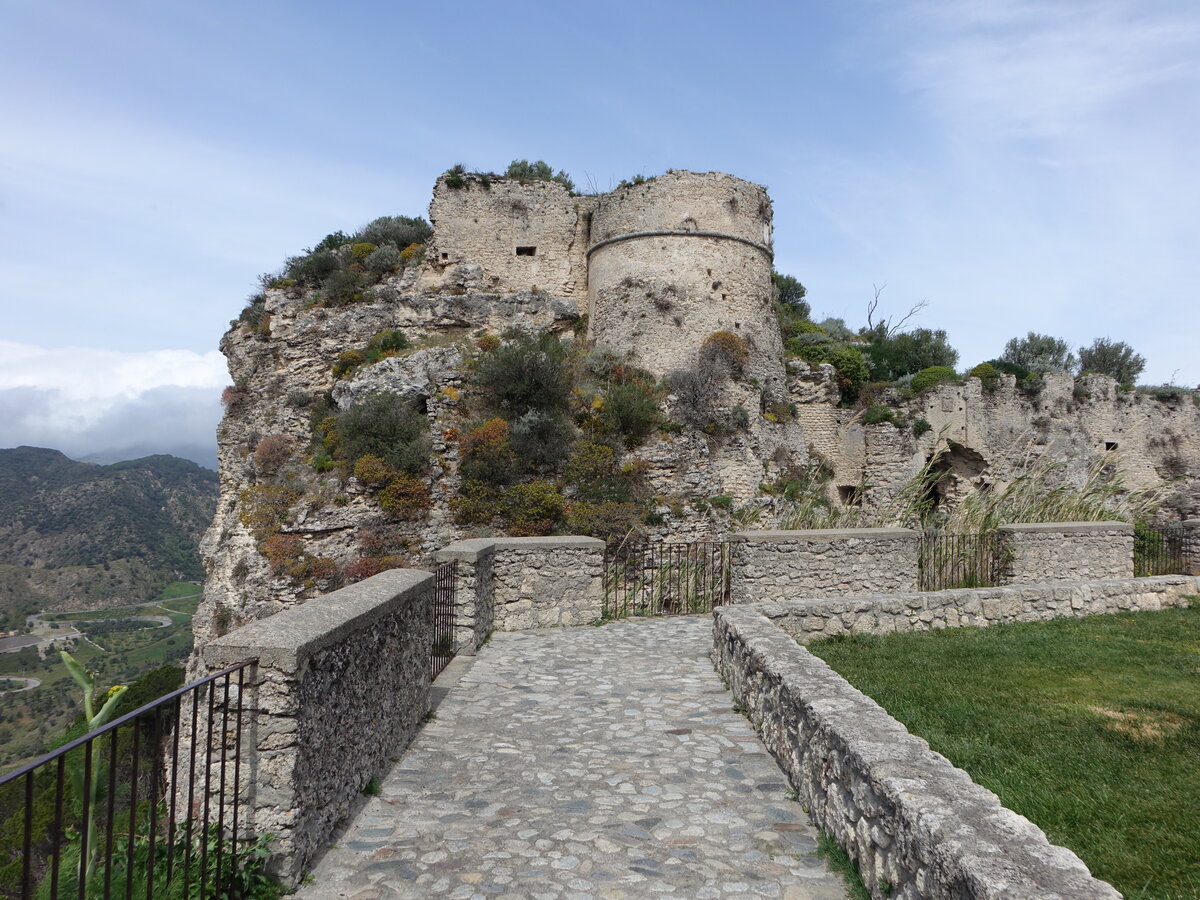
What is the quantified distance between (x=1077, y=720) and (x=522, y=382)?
1663cm

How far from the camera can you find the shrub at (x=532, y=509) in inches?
734

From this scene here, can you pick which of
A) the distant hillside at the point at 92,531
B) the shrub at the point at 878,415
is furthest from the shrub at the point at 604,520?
the distant hillside at the point at 92,531

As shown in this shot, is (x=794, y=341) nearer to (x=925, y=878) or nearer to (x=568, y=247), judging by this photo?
(x=568, y=247)

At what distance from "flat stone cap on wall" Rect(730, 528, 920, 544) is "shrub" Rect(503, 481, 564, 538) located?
8.87m

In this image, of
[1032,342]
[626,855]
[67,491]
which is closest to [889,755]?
[626,855]

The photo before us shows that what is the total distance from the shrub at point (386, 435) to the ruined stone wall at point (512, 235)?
6.77 meters

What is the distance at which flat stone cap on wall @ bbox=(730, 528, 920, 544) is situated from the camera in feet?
33.0

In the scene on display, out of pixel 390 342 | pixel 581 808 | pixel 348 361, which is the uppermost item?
pixel 390 342

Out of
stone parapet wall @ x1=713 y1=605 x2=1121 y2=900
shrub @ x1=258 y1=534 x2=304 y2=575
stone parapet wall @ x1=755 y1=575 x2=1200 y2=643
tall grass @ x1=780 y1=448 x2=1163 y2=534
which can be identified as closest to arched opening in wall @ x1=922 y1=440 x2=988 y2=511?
tall grass @ x1=780 y1=448 x2=1163 y2=534

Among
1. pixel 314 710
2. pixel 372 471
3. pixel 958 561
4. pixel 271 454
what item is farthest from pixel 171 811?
pixel 271 454

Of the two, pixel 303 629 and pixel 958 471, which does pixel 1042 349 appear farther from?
pixel 303 629

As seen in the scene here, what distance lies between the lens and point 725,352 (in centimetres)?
2253

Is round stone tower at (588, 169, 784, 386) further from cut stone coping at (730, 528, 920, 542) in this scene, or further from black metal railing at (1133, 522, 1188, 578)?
cut stone coping at (730, 528, 920, 542)

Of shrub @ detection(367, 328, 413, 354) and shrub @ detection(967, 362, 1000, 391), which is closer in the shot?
shrub @ detection(367, 328, 413, 354)
